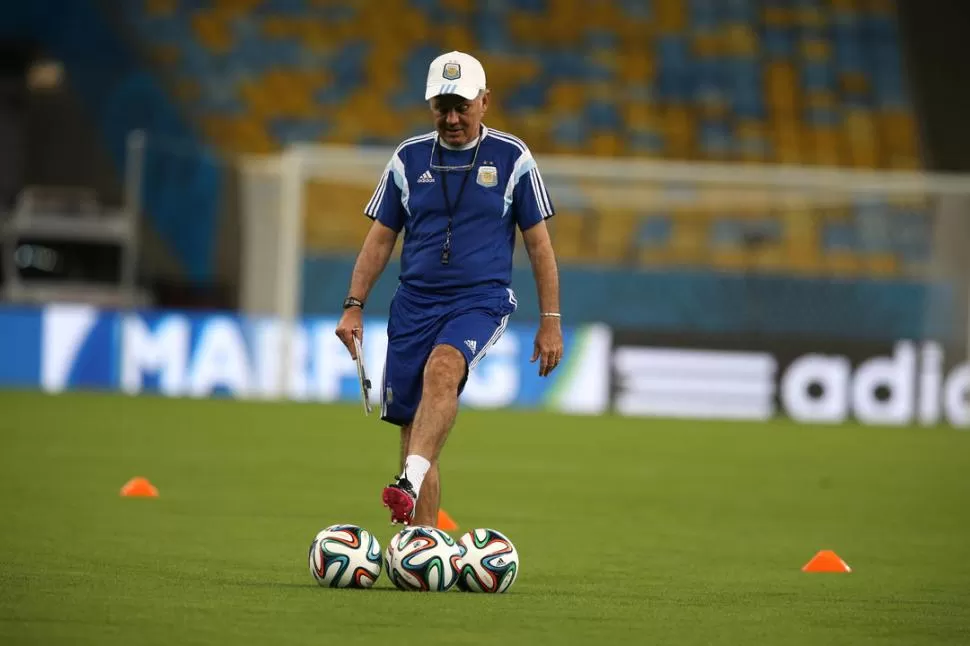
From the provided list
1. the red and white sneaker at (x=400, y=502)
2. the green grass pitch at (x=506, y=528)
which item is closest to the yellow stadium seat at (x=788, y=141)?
the green grass pitch at (x=506, y=528)

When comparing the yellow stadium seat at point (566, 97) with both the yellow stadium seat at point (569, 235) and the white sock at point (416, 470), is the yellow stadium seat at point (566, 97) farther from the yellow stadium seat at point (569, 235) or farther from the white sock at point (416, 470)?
the white sock at point (416, 470)

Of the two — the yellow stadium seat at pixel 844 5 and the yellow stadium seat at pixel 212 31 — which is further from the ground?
the yellow stadium seat at pixel 844 5

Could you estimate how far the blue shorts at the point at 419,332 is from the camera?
24.6 ft

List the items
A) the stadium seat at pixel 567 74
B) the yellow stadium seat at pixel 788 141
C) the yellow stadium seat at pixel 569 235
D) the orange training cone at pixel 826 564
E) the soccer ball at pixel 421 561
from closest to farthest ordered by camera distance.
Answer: the soccer ball at pixel 421 561, the orange training cone at pixel 826 564, the yellow stadium seat at pixel 569 235, the stadium seat at pixel 567 74, the yellow stadium seat at pixel 788 141

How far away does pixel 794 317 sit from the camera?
Result: 70.7 feet

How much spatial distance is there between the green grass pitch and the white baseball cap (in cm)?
193

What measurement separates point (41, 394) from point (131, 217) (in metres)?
6.02

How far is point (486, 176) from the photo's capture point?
7508mm

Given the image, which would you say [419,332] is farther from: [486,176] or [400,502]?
[400,502]

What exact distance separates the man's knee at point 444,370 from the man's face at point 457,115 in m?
0.85

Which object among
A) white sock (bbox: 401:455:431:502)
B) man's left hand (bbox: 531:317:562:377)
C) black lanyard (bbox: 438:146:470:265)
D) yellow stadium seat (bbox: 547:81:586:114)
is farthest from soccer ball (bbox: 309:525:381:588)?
yellow stadium seat (bbox: 547:81:586:114)

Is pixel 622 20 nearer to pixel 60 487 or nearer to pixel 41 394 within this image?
pixel 41 394

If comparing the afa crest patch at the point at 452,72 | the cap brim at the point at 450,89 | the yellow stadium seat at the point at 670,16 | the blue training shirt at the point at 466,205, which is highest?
the yellow stadium seat at the point at 670,16

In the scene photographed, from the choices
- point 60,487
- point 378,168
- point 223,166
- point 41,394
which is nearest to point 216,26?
point 223,166
